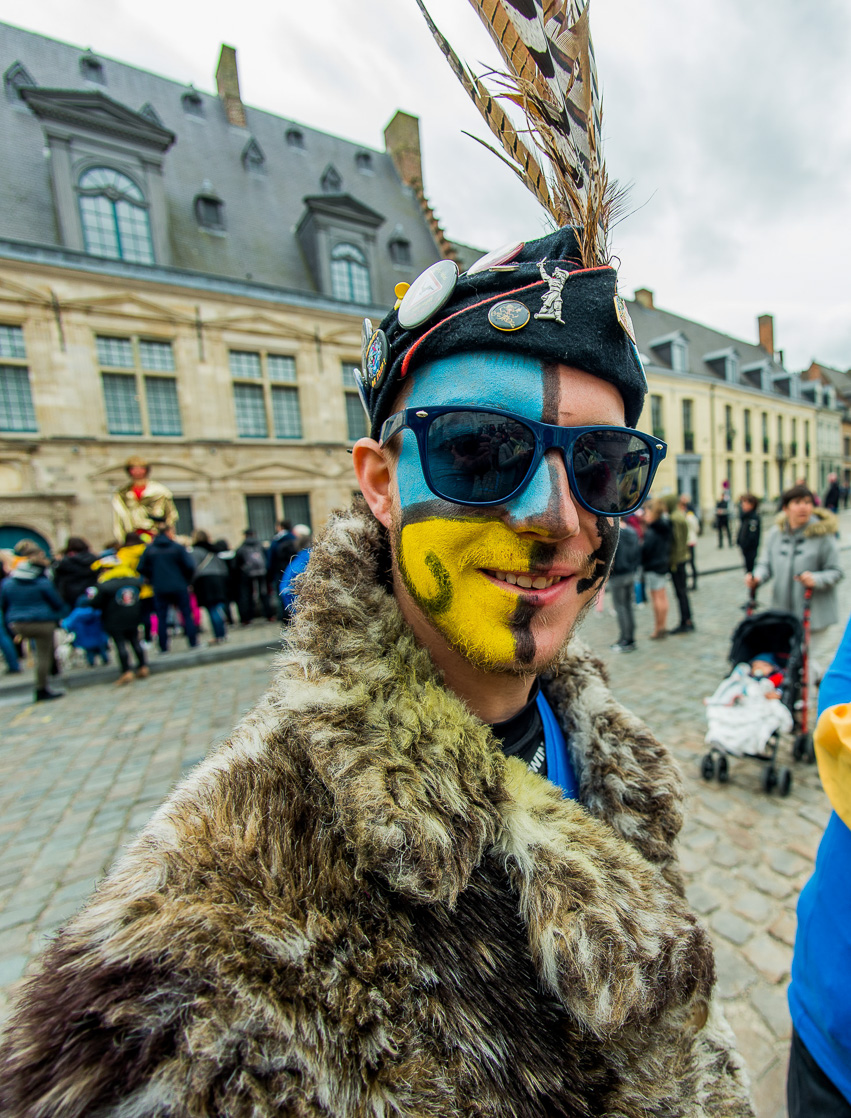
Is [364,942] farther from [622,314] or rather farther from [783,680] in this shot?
[783,680]

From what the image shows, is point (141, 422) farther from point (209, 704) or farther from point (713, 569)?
point (713, 569)

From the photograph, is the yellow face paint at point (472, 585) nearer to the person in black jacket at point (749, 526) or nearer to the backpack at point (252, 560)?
the backpack at point (252, 560)

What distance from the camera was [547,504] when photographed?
40.5 inches

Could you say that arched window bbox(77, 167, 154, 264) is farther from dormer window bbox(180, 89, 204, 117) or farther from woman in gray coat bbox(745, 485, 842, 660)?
woman in gray coat bbox(745, 485, 842, 660)

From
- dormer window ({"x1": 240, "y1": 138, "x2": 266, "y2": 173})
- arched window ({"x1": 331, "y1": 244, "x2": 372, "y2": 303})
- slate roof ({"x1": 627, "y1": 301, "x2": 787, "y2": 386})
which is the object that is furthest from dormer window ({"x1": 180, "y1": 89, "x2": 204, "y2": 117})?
slate roof ({"x1": 627, "y1": 301, "x2": 787, "y2": 386})

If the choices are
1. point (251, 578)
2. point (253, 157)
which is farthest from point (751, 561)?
point (253, 157)

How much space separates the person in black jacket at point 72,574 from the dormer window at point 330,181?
17535 mm

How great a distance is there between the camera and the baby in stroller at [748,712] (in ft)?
11.8

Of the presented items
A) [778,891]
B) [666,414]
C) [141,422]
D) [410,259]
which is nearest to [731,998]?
[778,891]

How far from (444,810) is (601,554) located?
67 cm

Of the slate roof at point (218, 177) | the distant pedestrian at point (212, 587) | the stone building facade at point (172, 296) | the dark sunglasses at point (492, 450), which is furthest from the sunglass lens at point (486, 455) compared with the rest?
the slate roof at point (218, 177)

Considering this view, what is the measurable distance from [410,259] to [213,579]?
16.7 metres

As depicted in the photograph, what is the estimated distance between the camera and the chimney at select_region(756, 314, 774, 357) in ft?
130

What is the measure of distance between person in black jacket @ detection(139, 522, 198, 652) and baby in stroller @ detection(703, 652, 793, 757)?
22.9 ft
